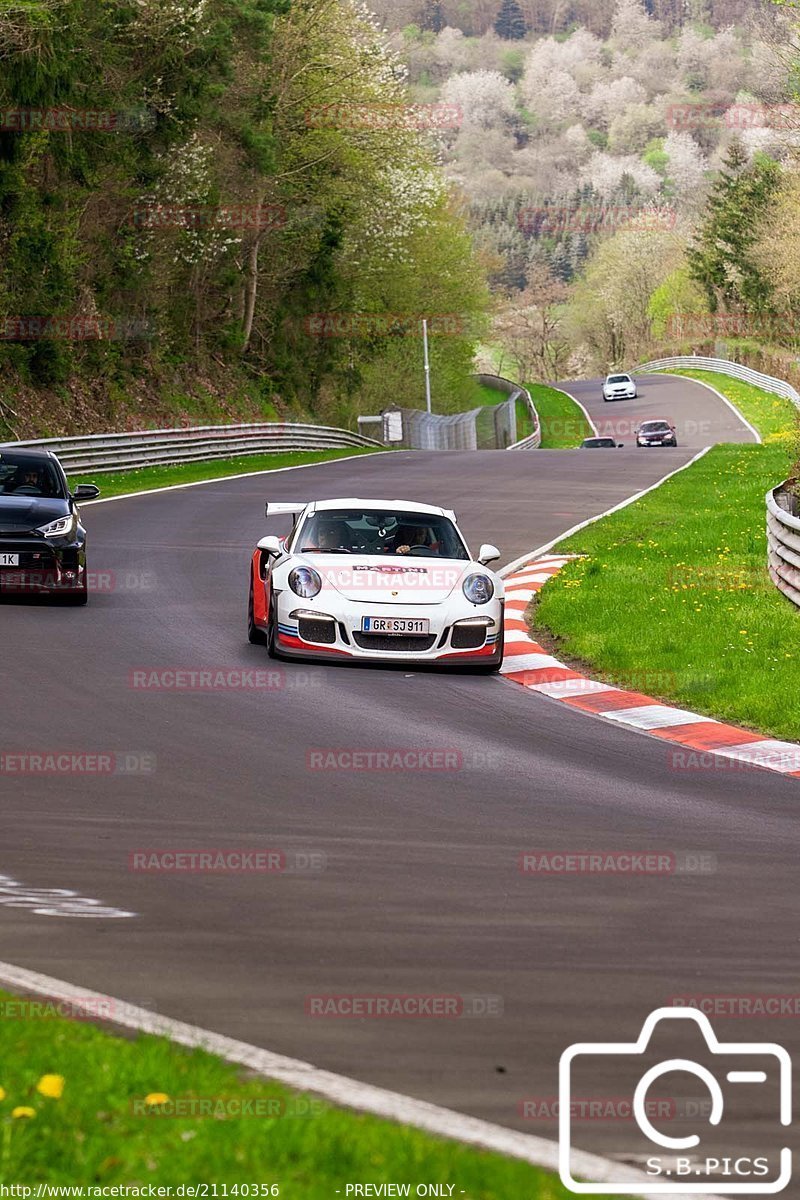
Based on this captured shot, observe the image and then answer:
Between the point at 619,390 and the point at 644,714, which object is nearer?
the point at 644,714

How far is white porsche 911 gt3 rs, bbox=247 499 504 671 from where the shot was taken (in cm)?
1346

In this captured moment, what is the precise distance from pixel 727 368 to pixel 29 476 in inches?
3344

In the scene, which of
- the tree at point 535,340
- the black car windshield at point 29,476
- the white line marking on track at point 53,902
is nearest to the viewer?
the white line marking on track at point 53,902

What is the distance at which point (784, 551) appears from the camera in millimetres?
17172

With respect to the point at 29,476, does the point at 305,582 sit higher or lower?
lower

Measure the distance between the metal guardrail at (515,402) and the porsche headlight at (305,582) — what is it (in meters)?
49.5

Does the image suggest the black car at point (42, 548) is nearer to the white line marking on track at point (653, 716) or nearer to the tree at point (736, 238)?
the white line marking on track at point (653, 716)

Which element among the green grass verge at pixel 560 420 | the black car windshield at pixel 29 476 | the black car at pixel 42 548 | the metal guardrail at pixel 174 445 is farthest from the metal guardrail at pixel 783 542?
the green grass verge at pixel 560 420

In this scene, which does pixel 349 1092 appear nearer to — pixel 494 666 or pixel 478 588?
pixel 494 666

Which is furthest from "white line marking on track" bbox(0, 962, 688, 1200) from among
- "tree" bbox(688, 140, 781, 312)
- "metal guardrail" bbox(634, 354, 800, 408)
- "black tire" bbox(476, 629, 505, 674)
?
"tree" bbox(688, 140, 781, 312)

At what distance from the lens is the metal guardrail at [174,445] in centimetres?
3488

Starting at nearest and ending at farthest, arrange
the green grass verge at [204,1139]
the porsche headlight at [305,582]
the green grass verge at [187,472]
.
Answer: the green grass verge at [204,1139] → the porsche headlight at [305,582] → the green grass verge at [187,472]

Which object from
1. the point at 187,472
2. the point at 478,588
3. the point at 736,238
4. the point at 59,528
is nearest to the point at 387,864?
the point at 478,588

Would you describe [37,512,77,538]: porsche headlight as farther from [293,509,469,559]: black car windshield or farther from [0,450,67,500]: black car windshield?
[293,509,469,559]: black car windshield
